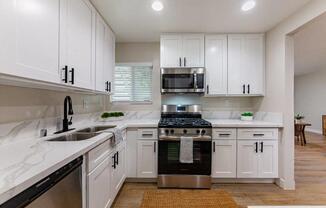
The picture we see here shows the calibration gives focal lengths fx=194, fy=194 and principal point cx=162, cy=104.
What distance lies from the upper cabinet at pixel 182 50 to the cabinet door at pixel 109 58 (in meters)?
0.84

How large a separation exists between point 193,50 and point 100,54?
1539 mm

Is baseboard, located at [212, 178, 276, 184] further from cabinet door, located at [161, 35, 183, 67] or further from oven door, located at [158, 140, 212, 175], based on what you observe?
cabinet door, located at [161, 35, 183, 67]

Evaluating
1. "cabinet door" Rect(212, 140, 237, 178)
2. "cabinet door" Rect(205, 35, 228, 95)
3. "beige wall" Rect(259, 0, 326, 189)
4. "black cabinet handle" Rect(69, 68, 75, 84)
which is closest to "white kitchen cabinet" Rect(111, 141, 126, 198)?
"black cabinet handle" Rect(69, 68, 75, 84)

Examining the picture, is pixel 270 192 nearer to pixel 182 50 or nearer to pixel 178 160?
pixel 178 160

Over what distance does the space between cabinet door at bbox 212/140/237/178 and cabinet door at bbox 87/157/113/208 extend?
1609mm

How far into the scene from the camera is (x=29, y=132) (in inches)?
66.9

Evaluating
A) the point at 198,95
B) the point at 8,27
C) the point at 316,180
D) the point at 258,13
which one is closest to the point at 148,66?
the point at 198,95

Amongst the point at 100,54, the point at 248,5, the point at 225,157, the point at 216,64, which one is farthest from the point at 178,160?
the point at 248,5

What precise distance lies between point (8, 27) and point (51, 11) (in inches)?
19.4

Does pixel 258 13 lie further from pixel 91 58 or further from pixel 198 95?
pixel 91 58

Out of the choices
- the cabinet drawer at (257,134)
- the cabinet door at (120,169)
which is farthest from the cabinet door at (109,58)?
the cabinet drawer at (257,134)

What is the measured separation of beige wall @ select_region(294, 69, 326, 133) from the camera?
7.85 meters

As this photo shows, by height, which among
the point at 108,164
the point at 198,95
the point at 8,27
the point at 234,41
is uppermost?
the point at 234,41

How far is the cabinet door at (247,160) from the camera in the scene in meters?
2.94
